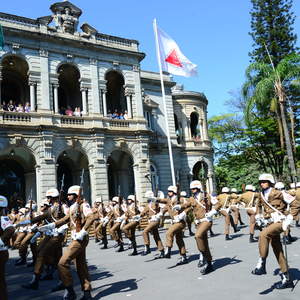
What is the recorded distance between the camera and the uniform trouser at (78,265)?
690cm

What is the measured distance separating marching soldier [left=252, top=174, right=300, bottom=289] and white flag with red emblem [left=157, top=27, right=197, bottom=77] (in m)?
14.3

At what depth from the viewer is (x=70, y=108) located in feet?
82.9

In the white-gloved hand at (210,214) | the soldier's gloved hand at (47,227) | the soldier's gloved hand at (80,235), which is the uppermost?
the soldier's gloved hand at (47,227)

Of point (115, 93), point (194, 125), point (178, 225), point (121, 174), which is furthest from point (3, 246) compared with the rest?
point (194, 125)

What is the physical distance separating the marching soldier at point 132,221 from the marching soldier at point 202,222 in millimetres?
3408

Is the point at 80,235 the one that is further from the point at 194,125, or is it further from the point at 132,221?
the point at 194,125

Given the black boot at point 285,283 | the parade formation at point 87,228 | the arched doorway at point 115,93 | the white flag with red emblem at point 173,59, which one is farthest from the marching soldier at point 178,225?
the arched doorway at point 115,93

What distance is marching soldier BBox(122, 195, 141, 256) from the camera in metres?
12.5

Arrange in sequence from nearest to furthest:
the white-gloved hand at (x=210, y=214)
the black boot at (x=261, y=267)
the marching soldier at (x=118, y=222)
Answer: the black boot at (x=261, y=267)
the white-gloved hand at (x=210, y=214)
the marching soldier at (x=118, y=222)

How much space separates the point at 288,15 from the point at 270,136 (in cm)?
1085

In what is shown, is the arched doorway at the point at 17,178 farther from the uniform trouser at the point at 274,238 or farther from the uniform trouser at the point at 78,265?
the uniform trouser at the point at 274,238

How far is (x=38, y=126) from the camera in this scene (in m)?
21.4

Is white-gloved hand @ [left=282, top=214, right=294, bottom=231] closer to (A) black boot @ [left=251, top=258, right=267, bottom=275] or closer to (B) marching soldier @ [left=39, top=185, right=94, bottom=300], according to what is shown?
(A) black boot @ [left=251, top=258, right=267, bottom=275]

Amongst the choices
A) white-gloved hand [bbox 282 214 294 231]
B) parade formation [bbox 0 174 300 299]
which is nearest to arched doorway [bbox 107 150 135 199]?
parade formation [bbox 0 174 300 299]
